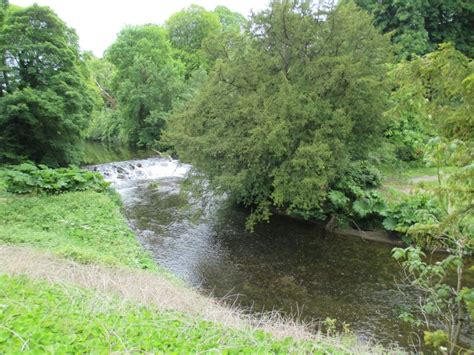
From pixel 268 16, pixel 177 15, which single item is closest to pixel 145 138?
pixel 177 15

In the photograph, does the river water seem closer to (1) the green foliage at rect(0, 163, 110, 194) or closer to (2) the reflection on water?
(1) the green foliage at rect(0, 163, 110, 194)

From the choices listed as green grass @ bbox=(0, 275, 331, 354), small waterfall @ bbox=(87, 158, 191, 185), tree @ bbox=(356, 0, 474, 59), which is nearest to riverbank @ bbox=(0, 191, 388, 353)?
green grass @ bbox=(0, 275, 331, 354)

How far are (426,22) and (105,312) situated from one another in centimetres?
2391

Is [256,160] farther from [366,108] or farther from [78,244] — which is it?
[78,244]

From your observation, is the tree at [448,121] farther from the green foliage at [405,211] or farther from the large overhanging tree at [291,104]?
the green foliage at [405,211]

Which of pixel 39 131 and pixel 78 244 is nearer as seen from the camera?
pixel 78 244

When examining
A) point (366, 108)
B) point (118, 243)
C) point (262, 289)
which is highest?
point (366, 108)

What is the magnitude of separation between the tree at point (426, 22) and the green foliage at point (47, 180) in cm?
1733

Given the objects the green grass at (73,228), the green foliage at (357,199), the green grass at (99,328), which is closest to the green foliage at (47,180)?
the green grass at (73,228)

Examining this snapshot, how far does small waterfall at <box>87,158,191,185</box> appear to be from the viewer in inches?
698

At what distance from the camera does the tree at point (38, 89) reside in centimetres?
1325

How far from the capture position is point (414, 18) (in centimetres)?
1906

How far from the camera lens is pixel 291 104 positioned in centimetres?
897

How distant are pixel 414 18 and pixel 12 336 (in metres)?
22.7
